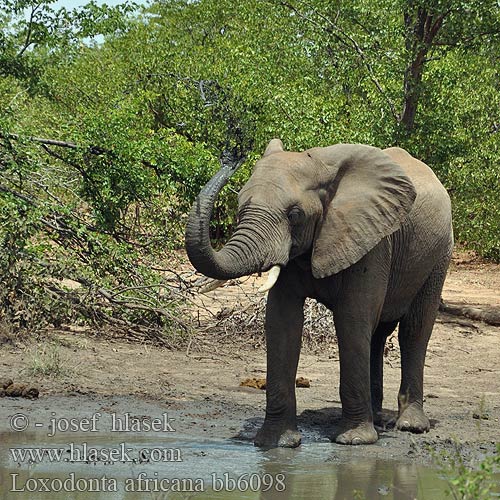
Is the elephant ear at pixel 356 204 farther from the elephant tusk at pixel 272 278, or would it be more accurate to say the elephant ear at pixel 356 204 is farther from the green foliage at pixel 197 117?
the green foliage at pixel 197 117

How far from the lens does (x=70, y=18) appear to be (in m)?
11.6

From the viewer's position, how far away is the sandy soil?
7.82 metres

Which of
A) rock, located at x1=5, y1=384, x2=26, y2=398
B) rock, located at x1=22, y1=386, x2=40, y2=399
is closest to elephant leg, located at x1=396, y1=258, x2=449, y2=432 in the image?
rock, located at x1=22, y1=386, x2=40, y2=399

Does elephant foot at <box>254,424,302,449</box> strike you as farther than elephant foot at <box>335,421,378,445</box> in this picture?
No

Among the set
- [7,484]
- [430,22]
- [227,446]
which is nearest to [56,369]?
[227,446]

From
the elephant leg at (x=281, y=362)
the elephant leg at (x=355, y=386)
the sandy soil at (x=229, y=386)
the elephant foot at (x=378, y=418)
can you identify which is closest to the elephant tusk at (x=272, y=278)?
the elephant leg at (x=281, y=362)

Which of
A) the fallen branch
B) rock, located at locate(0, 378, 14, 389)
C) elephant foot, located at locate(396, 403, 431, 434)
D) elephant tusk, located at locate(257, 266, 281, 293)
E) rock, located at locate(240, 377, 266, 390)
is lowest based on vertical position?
the fallen branch

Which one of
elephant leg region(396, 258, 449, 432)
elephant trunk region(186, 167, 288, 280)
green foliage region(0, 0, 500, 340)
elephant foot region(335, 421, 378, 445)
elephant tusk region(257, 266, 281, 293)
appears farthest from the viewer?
green foliage region(0, 0, 500, 340)

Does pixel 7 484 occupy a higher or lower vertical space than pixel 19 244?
lower

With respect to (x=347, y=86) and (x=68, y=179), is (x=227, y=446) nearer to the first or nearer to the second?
(x=68, y=179)

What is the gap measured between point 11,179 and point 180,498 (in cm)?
553

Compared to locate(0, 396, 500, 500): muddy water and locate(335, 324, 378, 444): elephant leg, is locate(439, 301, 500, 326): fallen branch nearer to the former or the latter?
locate(0, 396, 500, 500): muddy water

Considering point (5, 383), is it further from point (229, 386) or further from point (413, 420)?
point (413, 420)

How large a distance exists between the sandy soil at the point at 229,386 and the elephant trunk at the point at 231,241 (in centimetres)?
160
